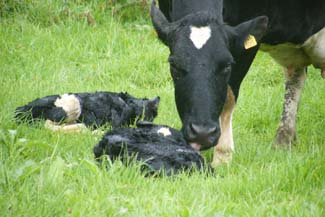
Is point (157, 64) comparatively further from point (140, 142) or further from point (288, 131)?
point (140, 142)

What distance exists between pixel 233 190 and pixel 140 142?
33.5 inches

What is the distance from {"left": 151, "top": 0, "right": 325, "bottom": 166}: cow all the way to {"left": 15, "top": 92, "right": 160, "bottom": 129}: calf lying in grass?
→ 749mm

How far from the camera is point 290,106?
707 cm

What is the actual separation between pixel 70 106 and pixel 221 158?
1.42 metres

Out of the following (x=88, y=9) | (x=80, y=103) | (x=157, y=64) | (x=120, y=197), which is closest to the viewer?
(x=120, y=197)

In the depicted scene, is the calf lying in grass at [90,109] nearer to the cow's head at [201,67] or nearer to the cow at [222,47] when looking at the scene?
the cow at [222,47]

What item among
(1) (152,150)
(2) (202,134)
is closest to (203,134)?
(2) (202,134)

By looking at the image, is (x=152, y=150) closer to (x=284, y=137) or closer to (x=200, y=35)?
(x=200, y=35)

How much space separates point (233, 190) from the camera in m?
4.67

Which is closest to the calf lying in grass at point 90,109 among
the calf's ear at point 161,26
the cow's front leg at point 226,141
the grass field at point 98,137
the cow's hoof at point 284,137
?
the grass field at point 98,137

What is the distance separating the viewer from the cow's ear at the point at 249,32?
5.47 meters

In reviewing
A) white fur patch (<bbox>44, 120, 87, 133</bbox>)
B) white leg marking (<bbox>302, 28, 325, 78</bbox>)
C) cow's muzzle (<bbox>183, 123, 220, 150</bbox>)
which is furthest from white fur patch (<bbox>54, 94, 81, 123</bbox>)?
white leg marking (<bbox>302, 28, 325, 78</bbox>)

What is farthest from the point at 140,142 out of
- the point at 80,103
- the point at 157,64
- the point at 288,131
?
the point at 157,64

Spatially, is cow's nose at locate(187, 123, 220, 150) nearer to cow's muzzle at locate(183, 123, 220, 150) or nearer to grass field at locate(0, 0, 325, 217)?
cow's muzzle at locate(183, 123, 220, 150)
